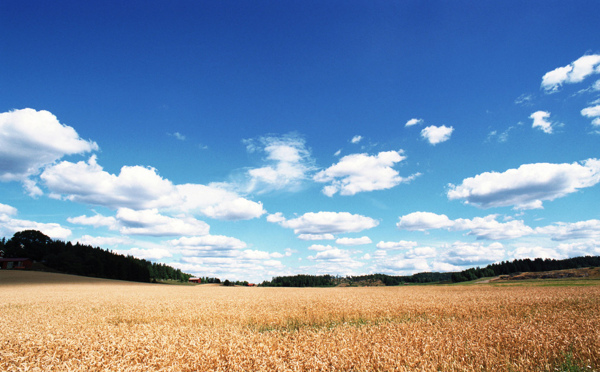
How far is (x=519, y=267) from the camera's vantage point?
146750mm

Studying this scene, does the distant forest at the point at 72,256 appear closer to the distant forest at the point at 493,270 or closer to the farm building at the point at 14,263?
the farm building at the point at 14,263

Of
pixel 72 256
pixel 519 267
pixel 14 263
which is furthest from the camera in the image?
pixel 519 267

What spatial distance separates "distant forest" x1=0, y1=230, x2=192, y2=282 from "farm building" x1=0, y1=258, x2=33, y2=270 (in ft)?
21.0

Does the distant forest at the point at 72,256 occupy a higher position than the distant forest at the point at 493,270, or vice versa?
the distant forest at the point at 72,256

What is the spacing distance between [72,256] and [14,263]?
531 inches

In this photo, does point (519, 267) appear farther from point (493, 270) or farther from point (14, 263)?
point (14, 263)

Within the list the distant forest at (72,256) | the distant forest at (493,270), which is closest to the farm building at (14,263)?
the distant forest at (72,256)

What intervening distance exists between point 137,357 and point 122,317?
8.81m

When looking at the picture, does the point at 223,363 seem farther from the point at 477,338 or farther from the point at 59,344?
the point at 477,338

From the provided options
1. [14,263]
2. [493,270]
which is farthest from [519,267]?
[14,263]

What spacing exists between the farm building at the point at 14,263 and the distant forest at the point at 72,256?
252 inches

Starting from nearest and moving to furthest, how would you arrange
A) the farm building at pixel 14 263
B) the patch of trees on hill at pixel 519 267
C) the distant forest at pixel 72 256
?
the farm building at pixel 14 263, the distant forest at pixel 72 256, the patch of trees on hill at pixel 519 267

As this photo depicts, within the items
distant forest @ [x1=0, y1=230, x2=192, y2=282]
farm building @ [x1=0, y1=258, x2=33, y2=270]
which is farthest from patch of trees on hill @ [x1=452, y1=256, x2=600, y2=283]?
farm building @ [x1=0, y1=258, x2=33, y2=270]

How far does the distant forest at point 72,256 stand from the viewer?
92750 mm
